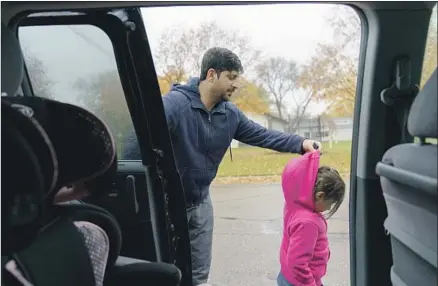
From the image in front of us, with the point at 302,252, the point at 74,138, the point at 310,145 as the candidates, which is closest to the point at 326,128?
the point at 310,145

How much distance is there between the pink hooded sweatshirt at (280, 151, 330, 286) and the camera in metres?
2.10

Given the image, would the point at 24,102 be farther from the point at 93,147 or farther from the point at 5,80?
the point at 93,147

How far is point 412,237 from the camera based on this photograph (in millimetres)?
1378

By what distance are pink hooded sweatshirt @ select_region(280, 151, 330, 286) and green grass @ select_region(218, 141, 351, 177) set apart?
0.36 ft

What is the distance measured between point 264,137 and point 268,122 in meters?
0.24

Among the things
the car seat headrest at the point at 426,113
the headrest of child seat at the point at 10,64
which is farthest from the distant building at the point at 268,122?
the headrest of child seat at the point at 10,64

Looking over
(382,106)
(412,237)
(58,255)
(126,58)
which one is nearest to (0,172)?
(58,255)

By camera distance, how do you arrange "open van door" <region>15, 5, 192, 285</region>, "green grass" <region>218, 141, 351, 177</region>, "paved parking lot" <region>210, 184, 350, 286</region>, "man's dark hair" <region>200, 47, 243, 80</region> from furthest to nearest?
"paved parking lot" <region>210, 184, 350, 286</region>
"man's dark hair" <region>200, 47, 243, 80</region>
"green grass" <region>218, 141, 351, 177</region>
"open van door" <region>15, 5, 192, 285</region>

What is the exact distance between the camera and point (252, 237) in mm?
3113

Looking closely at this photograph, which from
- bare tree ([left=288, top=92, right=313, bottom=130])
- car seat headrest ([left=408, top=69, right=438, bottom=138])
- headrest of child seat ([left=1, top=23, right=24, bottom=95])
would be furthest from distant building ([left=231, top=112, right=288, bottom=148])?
headrest of child seat ([left=1, top=23, right=24, bottom=95])

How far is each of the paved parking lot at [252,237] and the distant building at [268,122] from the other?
0.25 meters

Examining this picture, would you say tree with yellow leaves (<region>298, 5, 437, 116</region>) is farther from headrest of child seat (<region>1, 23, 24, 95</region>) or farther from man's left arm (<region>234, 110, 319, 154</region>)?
headrest of child seat (<region>1, 23, 24, 95</region>)

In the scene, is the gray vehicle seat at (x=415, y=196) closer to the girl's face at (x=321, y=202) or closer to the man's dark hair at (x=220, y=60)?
the girl's face at (x=321, y=202)

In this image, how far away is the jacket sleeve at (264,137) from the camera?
2277mm
